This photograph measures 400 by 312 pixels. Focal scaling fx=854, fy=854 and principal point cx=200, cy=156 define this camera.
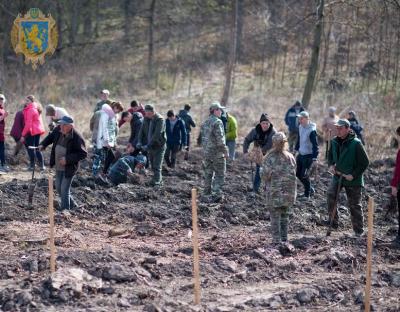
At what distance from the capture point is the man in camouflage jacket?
49.9 feet

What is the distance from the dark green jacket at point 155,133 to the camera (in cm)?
1659

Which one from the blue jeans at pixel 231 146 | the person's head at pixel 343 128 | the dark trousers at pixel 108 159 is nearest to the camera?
the person's head at pixel 343 128

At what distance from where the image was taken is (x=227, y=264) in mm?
10445

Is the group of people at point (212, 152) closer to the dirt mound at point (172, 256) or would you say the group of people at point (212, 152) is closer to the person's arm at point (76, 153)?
the person's arm at point (76, 153)

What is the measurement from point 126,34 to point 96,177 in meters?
30.7

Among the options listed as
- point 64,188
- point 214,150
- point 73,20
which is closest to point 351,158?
point 214,150

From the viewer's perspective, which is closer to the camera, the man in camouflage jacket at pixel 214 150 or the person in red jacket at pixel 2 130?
the man in camouflage jacket at pixel 214 150

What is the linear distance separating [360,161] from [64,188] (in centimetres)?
464

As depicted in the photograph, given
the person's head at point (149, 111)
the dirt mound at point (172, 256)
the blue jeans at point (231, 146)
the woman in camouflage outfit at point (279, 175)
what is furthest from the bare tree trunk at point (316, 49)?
the woman in camouflage outfit at point (279, 175)

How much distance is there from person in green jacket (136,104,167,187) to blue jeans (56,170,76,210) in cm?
300

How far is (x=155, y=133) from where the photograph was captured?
653 inches

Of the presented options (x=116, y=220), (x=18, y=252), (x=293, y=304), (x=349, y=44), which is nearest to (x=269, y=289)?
(x=293, y=304)

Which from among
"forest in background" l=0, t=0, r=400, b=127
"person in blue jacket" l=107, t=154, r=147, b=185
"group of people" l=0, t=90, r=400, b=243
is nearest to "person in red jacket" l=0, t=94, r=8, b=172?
"group of people" l=0, t=90, r=400, b=243

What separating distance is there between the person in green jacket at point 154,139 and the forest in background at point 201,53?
47.9 feet
